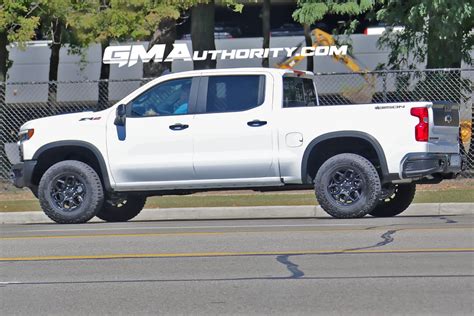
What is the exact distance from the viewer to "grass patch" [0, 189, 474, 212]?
60.4ft

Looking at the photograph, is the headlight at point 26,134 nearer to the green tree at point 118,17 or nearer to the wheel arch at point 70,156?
the wheel arch at point 70,156

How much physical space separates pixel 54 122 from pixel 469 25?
1174 cm

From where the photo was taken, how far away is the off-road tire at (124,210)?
16.8m

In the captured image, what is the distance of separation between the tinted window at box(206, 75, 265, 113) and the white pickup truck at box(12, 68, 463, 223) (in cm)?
1

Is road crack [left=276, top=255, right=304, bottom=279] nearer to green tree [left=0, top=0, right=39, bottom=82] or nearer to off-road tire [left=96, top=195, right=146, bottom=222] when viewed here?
off-road tire [left=96, top=195, right=146, bottom=222]

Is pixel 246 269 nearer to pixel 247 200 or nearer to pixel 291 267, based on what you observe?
pixel 291 267

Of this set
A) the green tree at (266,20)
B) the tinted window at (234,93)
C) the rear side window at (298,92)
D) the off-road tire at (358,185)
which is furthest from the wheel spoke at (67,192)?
the green tree at (266,20)

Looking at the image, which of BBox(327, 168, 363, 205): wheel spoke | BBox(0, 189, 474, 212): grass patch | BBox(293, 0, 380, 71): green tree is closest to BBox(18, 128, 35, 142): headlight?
BBox(0, 189, 474, 212): grass patch

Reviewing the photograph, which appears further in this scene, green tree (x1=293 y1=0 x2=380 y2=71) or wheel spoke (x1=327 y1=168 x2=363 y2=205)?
green tree (x1=293 y1=0 x2=380 y2=71)

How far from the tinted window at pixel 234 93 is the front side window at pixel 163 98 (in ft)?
1.10

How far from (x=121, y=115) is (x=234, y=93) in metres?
1.52

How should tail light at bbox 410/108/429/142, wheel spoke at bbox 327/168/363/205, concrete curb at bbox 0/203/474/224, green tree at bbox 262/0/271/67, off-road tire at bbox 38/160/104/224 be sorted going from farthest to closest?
green tree at bbox 262/0/271/67, concrete curb at bbox 0/203/474/224, off-road tire at bbox 38/160/104/224, wheel spoke at bbox 327/168/363/205, tail light at bbox 410/108/429/142

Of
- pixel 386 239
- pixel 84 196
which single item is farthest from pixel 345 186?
pixel 84 196

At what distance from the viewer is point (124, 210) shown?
16906mm
